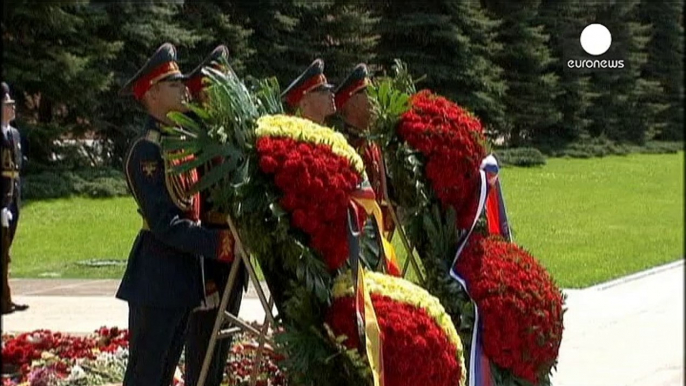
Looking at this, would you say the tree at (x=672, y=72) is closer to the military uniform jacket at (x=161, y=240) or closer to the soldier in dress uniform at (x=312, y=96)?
the soldier in dress uniform at (x=312, y=96)

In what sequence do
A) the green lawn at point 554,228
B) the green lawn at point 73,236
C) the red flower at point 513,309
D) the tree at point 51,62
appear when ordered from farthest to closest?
1. the tree at point 51,62
2. the green lawn at point 73,236
3. the green lawn at point 554,228
4. the red flower at point 513,309

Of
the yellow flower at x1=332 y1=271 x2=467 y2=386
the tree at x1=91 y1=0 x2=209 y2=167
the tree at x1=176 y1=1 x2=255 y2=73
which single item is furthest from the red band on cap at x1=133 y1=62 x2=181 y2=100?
the tree at x1=176 y1=1 x2=255 y2=73

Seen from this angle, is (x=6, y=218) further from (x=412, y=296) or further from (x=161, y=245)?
(x=412, y=296)

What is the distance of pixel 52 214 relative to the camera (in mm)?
15836

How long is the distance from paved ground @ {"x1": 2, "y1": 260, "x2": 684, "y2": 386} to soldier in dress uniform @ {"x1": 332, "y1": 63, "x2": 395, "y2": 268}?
1.34 meters

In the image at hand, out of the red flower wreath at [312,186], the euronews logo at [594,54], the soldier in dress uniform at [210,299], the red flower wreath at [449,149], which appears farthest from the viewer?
the euronews logo at [594,54]

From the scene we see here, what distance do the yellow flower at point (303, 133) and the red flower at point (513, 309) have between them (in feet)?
2.83

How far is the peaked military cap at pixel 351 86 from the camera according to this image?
17.7 ft

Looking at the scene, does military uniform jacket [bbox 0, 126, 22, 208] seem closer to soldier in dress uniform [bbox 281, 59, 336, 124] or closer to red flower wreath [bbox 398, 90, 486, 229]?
soldier in dress uniform [bbox 281, 59, 336, 124]

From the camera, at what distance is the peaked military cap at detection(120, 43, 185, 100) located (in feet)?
13.2

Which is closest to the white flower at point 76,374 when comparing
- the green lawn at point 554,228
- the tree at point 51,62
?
the green lawn at point 554,228

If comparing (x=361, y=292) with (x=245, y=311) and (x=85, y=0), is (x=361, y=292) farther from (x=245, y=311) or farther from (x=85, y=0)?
(x=85, y=0)

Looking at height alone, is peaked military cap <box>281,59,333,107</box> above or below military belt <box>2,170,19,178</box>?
above

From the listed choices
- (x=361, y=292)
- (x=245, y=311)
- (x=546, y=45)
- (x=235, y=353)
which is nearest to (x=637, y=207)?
(x=245, y=311)
